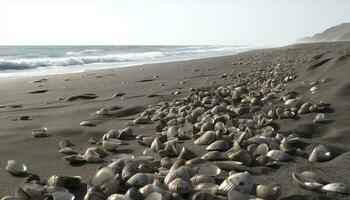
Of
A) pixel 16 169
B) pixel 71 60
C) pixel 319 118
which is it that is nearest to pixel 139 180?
pixel 16 169

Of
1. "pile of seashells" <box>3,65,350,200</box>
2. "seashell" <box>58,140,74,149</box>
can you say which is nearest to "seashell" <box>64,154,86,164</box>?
"pile of seashells" <box>3,65,350,200</box>

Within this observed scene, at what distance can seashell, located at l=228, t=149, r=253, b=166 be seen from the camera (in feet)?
7.52

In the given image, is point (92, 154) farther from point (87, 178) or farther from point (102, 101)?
point (102, 101)

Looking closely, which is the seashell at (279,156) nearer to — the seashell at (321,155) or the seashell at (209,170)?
the seashell at (321,155)

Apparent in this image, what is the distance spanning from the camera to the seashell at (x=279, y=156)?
2352 mm

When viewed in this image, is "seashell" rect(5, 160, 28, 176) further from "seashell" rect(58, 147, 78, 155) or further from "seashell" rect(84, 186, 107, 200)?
"seashell" rect(84, 186, 107, 200)

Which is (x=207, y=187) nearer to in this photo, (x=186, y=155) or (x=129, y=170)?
(x=129, y=170)

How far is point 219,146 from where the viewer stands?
2695 mm

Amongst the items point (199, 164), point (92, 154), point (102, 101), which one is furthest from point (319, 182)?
point (102, 101)

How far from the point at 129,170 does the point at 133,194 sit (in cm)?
31

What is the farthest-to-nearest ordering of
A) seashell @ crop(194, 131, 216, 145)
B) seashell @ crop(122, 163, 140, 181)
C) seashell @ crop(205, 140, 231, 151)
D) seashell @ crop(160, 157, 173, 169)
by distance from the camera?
seashell @ crop(194, 131, 216, 145), seashell @ crop(205, 140, 231, 151), seashell @ crop(160, 157, 173, 169), seashell @ crop(122, 163, 140, 181)

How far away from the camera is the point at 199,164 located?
233 centimetres

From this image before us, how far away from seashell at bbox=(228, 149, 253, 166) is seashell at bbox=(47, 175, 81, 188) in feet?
2.88

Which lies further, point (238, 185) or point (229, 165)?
point (229, 165)
